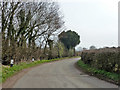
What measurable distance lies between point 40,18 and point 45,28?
4.96m

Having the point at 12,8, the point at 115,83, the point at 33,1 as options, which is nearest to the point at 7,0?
the point at 12,8

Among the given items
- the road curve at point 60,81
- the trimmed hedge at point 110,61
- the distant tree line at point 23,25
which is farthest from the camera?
the distant tree line at point 23,25

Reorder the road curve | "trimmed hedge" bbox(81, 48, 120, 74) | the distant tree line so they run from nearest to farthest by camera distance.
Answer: the road curve → "trimmed hedge" bbox(81, 48, 120, 74) → the distant tree line

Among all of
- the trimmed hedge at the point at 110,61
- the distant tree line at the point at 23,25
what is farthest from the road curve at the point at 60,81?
the distant tree line at the point at 23,25

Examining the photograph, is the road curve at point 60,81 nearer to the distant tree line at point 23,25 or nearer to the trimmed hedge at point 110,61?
the trimmed hedge at point 110,61

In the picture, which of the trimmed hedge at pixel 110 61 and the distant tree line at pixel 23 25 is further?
the distant tree line at pixel 23 25

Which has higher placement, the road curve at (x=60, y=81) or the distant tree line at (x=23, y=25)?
→ the distant tree line at (x=23, y=25)

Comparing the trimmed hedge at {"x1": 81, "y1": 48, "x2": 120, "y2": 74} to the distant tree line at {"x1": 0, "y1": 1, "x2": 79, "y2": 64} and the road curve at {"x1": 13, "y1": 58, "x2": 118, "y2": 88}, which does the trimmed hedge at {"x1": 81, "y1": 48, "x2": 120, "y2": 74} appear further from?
the distant tree line at {"x1": 0, "y1": 1, "x2": 79, "y2": 64}

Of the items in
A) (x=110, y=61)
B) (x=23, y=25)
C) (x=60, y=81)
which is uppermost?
(x=23, y=25)

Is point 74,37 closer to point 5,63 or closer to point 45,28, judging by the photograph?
point 45,28

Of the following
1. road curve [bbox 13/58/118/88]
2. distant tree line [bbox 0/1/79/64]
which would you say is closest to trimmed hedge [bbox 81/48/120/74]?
road curve [bbox 13/58/118/88]

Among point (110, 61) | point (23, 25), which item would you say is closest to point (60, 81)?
point (110, 61)

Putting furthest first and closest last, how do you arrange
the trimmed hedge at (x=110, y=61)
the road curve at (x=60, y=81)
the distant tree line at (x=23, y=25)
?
1. the distant tree line at (x=23, y=25)
2. the trimmed hedge at (x=110, y=61)
3. the road curve at (x=60, y=81)

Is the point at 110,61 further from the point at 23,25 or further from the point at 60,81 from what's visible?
the point at 23,25
